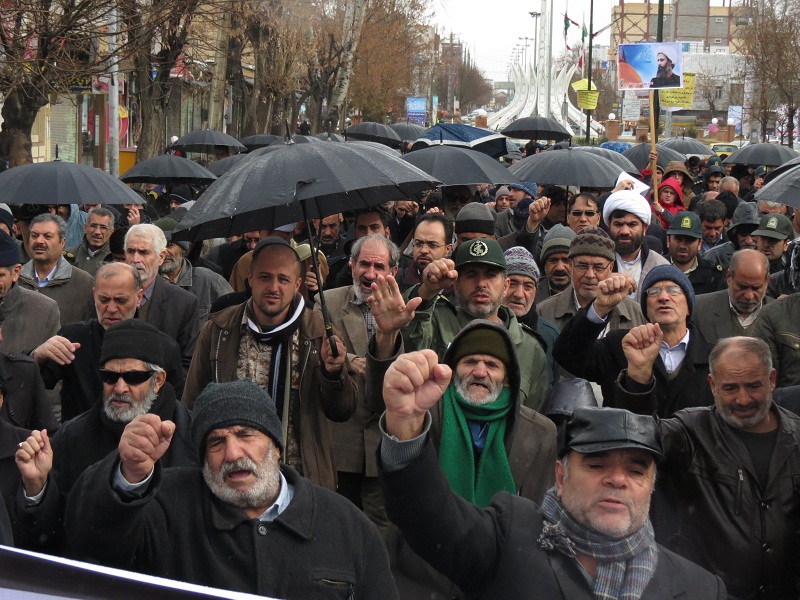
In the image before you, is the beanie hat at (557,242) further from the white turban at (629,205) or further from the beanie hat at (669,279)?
the beanie hat at (669,279)

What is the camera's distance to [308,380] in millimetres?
5043

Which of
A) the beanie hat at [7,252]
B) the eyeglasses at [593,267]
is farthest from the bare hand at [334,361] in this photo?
the beanie hat at [7,252]

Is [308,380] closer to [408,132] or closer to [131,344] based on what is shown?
[131,344]

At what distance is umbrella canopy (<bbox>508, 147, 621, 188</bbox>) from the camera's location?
33.5ft

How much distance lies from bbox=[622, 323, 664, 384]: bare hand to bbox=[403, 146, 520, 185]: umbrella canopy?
5419mm

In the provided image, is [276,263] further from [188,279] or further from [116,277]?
[188,279]

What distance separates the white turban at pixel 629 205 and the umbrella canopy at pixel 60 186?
3.80 meters

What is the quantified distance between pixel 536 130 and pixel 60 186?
13143mm

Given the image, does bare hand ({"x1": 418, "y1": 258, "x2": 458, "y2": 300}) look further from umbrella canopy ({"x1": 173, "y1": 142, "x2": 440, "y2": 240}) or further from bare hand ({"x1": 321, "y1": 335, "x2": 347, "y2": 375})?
bare hand ({"x1": 321, "y1": 335, "x2": 347, "y2": 375})

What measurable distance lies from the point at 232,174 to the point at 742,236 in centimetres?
563

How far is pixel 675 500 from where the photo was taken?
169 inches

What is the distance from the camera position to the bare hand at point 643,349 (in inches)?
166

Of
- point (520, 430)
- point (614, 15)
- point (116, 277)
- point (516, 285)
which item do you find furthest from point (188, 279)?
point (614, 15)

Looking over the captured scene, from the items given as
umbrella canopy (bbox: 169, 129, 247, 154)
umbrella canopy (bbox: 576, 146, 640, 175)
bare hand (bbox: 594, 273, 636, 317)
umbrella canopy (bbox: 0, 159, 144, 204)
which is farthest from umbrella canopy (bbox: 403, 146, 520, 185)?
umbrella canopy (bbox: 169, 129, 247, 154)
